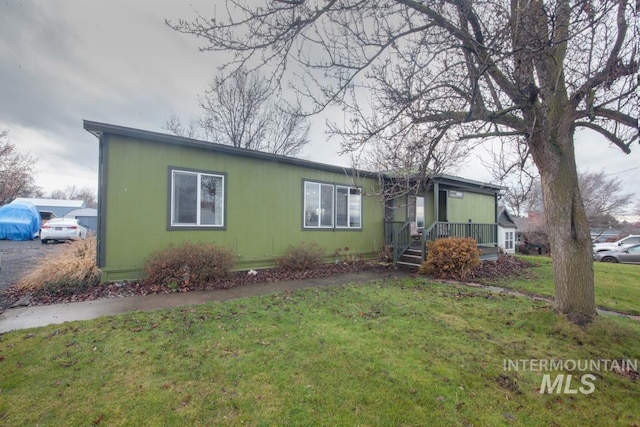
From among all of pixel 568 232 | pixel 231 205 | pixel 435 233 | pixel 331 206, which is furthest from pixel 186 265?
pixel 435 233

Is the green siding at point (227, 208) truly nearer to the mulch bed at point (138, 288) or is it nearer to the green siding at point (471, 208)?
the mulch bed at point (138, 288)

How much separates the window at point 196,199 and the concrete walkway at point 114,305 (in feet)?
6.53

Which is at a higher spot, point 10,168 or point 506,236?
point 10,168

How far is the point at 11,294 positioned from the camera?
5.30 meters

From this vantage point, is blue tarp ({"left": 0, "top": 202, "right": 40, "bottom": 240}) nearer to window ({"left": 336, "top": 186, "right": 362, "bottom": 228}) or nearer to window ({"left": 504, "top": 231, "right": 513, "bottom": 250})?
window ({"left": 336, "top": 186, "right": 362, "bottom": 228})

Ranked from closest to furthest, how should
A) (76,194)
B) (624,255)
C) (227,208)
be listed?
(227,208)
(624,255)
(76,194)

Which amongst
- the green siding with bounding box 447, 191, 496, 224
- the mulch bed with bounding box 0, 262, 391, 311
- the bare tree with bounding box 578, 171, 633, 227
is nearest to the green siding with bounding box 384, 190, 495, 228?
the green siding with bounding box 447, 191, 496, 224

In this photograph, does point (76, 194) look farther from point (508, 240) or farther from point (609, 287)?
point (609, 287)

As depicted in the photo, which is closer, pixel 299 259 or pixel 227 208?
pixel 227 208

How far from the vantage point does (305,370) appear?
107 inches

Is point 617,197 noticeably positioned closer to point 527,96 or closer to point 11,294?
point 527,96

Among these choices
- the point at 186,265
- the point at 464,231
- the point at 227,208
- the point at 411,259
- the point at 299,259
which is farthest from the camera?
the point at 464,231

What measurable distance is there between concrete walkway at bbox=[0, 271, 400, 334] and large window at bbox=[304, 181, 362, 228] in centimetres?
298

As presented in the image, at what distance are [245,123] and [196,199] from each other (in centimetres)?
1255
